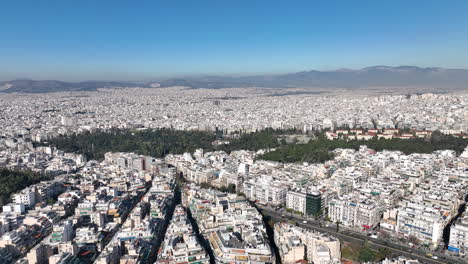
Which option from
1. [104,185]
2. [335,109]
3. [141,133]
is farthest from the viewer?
[335,109]

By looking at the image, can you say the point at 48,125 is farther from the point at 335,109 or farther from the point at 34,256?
the point at 335,109

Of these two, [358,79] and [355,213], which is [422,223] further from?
[358,79]

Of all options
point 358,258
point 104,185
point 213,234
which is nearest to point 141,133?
point 104,185

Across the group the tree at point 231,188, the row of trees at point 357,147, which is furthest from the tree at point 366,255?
the row of trees at point 357,147

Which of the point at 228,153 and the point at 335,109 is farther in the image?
the point at 335,109

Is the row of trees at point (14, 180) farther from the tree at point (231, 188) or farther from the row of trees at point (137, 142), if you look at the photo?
the tree at point (231, 188)
